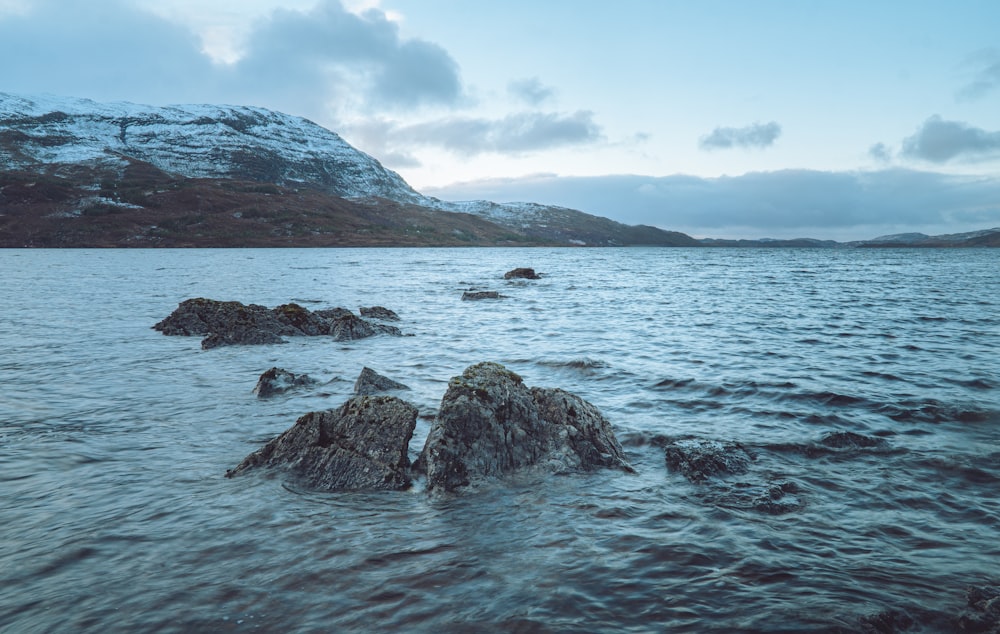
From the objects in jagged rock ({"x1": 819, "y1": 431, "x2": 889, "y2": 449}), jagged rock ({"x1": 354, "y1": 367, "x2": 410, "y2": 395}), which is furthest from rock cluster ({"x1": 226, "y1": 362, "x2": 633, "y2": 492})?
jagged rock ({"x1": 819, "y1": 431, "x2": 889, "y2": 449})

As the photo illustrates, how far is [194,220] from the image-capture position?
19038 centimetres

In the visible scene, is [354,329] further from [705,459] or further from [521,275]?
[521,275]

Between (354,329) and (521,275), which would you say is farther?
(521,275)

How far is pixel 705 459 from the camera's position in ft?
34.2

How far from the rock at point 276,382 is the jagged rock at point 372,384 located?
6.32 ft

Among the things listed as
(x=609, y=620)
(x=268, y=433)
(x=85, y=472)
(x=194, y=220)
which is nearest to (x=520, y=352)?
(x=268, y=433)

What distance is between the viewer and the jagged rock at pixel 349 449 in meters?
9.73

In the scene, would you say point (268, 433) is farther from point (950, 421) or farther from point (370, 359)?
point (950, 421)

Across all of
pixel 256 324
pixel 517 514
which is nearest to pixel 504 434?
pixel 517 514

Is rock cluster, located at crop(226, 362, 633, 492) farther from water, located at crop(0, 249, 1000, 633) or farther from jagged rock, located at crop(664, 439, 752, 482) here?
jagged rock, located at crop(664, 439, 752, 482)

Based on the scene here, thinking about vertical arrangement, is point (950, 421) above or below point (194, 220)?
below

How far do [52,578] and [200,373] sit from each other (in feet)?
39.7

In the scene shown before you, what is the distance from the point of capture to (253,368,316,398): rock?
50.5 feet

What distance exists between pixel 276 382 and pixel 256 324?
33.9 feet
